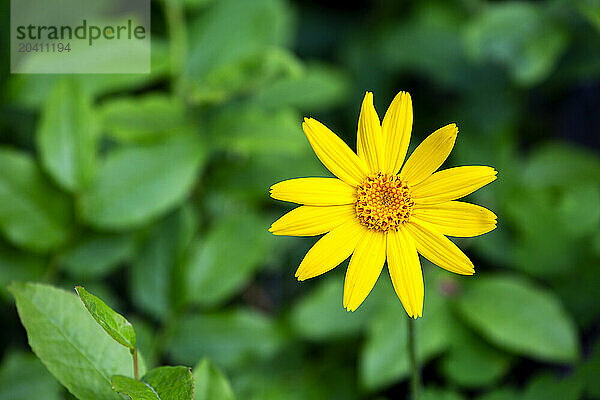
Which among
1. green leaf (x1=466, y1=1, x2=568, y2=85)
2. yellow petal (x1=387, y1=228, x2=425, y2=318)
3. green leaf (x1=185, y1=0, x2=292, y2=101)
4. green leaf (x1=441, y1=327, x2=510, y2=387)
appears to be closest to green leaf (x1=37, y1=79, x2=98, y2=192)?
green leaf (x1=185, y1=0, x2=292, y2=101)

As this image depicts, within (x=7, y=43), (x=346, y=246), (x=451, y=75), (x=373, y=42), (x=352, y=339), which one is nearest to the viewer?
(x=346, y=246)

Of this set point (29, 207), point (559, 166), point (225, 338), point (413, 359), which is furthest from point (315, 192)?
point (559, 166)

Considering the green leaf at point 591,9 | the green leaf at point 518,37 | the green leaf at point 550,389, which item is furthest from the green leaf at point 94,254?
the green leaf at point 591,9

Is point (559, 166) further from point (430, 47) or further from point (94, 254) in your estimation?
point (94, 254)

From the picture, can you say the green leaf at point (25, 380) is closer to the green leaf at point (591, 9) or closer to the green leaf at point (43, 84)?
the green leaf at point (43, 84)

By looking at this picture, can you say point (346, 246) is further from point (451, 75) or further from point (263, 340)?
point (451, 75)

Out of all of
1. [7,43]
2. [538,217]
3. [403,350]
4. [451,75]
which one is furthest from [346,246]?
[7,43]
